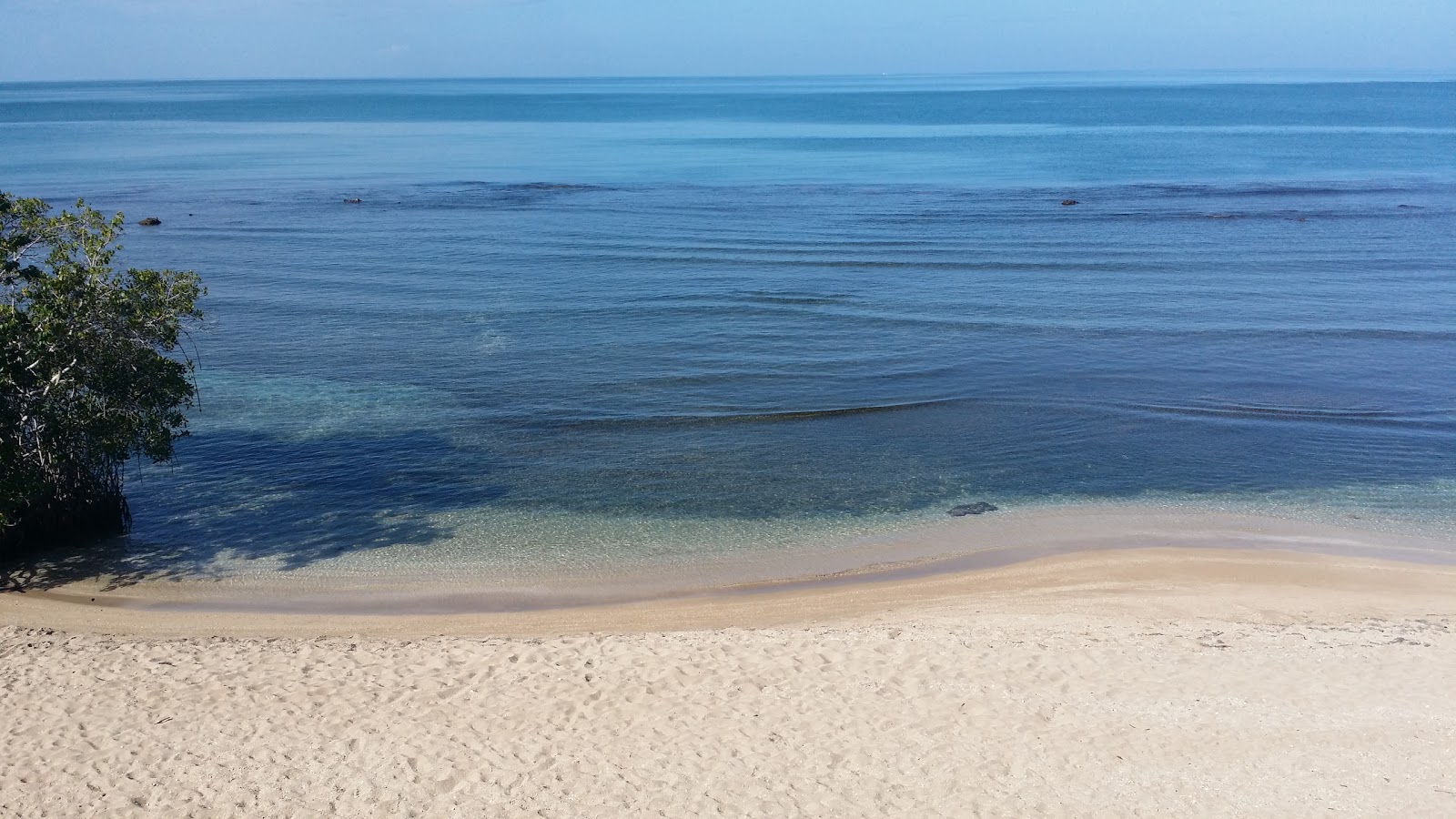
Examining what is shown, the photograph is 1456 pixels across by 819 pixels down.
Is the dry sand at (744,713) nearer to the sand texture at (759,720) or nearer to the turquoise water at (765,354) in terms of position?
the sand texture at (759,720)

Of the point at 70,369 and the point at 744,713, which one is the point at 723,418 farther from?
the point at 744,713

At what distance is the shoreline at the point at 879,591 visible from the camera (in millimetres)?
14188

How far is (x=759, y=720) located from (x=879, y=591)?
4.80m

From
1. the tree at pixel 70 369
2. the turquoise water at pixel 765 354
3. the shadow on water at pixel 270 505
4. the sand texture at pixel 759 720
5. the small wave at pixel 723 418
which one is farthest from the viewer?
the small wave at pixel 723 418

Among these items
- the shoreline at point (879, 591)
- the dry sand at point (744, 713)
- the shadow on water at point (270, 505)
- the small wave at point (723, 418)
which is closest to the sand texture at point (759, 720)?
the dry sand at point (744, 713)

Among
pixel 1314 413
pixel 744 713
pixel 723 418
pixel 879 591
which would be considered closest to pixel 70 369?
pixel 744 713

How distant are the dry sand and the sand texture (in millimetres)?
29

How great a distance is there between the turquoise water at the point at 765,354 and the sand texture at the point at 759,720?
403 cm

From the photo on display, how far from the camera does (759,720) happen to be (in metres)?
10.7

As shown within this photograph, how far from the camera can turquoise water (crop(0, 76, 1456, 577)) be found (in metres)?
18.1

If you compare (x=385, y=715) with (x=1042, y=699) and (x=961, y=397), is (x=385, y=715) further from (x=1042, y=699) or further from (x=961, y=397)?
(x=961, y=397)

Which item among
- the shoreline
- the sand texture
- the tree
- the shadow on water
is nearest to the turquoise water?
the shadow on water

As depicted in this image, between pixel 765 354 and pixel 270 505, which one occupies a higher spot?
pixel 765 354

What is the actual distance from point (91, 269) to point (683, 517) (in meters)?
8.91
